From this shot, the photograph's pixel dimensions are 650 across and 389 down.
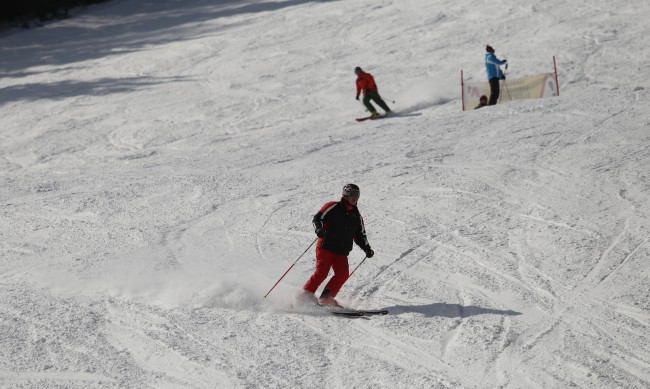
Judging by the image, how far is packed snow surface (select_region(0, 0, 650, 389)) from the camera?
7.27 m

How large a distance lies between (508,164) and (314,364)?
722 centimetres

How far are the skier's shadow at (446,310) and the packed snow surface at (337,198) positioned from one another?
0.09 ft

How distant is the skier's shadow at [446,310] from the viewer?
26.8 feet

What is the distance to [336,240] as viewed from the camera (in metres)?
8.41

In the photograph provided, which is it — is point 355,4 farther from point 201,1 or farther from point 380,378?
point 380,378

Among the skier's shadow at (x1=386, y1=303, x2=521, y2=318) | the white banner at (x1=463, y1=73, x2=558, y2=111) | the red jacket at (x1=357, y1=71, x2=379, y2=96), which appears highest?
the red jacket at (x1=357, y1=71, x2=379, y2=96)

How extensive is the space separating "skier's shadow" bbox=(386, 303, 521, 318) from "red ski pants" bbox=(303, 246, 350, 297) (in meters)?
0.60

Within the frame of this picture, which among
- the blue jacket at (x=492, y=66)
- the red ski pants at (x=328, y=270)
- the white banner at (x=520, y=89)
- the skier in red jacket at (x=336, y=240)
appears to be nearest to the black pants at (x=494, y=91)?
the blue jacket at (x=492, y=66)

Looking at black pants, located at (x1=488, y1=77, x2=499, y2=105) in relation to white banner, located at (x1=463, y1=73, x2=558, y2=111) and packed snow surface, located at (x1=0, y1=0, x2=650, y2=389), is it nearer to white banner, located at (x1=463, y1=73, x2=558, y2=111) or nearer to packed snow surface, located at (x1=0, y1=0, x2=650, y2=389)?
white banner, located at (x1=463, y1=73, x2=558, y2=111)

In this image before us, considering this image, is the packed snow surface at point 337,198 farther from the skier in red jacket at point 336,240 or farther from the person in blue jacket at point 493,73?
the person in blue jacket at point 493,73

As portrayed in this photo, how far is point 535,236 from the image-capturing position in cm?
1032

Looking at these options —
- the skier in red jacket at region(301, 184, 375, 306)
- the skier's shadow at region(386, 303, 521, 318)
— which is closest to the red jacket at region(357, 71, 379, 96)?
the skier in red jacket at region(301, 184, 375, 306)

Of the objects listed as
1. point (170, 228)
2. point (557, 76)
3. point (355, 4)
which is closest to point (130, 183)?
point (170, 228)

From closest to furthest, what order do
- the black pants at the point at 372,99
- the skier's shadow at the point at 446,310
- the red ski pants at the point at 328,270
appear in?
the skier's shadow at the point at 446,310 < the red ski pants at the point at 328,270 < the black pants at the point at 372,99
